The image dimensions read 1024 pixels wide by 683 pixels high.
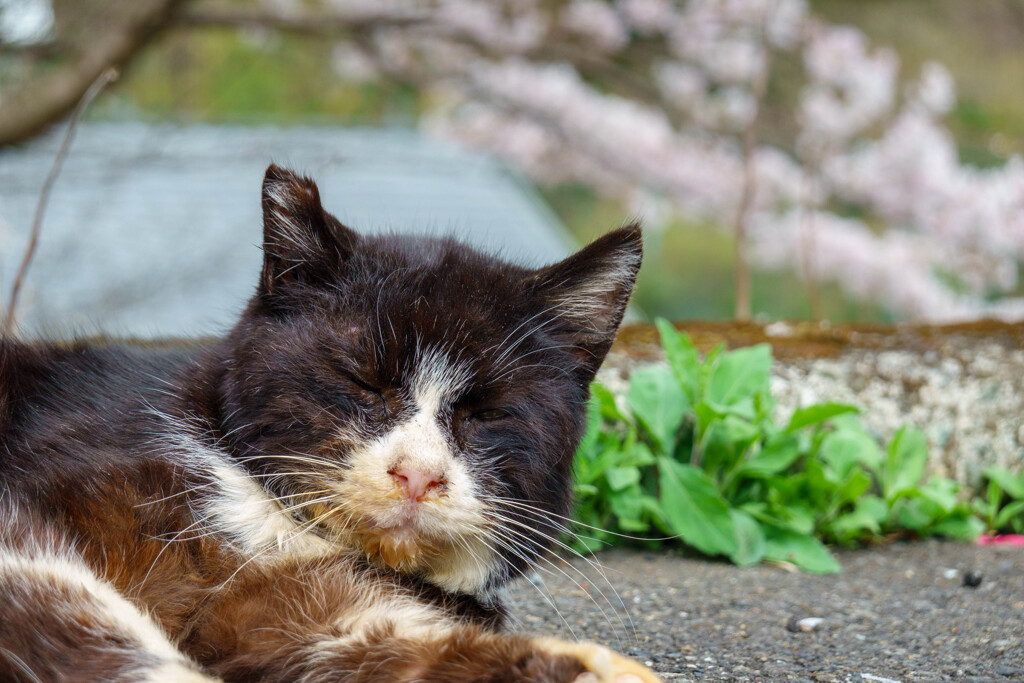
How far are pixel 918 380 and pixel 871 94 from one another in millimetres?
3168

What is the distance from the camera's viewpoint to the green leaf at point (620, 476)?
267 cm

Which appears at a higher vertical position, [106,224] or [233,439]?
[106,224]

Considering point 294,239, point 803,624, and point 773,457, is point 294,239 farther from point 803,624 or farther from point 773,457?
point 773,457

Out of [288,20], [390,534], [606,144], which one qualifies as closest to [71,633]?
[390,534]

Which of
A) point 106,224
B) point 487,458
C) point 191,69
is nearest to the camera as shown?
point 487,458

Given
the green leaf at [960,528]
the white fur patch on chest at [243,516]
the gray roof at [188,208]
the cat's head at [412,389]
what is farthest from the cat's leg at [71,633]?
the green leaf at [960,528]

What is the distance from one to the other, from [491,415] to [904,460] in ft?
6.13

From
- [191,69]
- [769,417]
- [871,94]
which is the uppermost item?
[191,69]

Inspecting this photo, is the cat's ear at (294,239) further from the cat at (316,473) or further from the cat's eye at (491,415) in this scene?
the cat's eye at (491,415)

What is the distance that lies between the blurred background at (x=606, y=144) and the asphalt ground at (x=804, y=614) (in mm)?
1344

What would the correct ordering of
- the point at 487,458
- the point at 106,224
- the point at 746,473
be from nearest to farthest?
the point at 487,458, the point at 746,473, the point at 106,224

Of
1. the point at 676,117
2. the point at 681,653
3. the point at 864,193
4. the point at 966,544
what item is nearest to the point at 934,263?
the point at 864,193

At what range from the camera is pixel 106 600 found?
4.86 ft

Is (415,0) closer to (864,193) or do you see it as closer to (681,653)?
(864,193)
